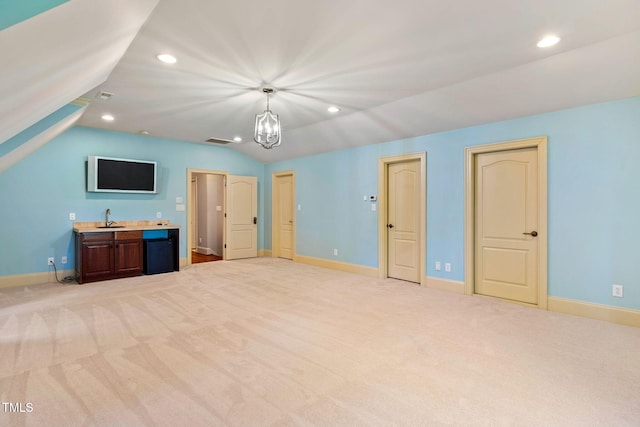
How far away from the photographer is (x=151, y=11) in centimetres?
221

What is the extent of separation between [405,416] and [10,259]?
20.4 ft

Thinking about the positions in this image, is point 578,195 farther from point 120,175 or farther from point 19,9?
point 120,175

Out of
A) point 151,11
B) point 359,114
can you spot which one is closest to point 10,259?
point 151,11

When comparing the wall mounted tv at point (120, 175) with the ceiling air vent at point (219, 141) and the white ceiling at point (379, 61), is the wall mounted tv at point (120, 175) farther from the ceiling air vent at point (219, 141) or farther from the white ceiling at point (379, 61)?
the ceiling air vent at point (219, 141)

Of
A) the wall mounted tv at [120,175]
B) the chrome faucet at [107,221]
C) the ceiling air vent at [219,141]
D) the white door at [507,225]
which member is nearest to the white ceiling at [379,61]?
the white door at [507,225]

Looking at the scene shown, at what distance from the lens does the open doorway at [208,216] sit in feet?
28.2

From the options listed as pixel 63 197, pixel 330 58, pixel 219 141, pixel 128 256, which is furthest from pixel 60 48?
pixel 219 141

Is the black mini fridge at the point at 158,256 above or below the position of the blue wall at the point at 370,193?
below

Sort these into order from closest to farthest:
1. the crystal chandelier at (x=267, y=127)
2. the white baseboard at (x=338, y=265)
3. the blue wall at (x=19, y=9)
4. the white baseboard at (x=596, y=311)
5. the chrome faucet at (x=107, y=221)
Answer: the blue wall at (x=19, y=9) < the white baseboard at (x=596, y=311) < the crystal chandelier at (x=267, y=127) < the chrome faucet at (x=107, y=221) < the white baseboard at (x=338, y=265)

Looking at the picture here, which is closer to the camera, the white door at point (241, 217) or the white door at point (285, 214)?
the white door at point (241, 217)

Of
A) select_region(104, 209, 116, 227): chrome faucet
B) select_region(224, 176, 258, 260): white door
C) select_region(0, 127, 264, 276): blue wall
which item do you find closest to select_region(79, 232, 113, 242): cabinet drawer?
select_region(104, 209, 116, 227): chrome faucet

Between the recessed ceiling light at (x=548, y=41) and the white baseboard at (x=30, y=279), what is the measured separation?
7.26 metres

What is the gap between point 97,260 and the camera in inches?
209

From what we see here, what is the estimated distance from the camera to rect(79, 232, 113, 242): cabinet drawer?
5.12m
